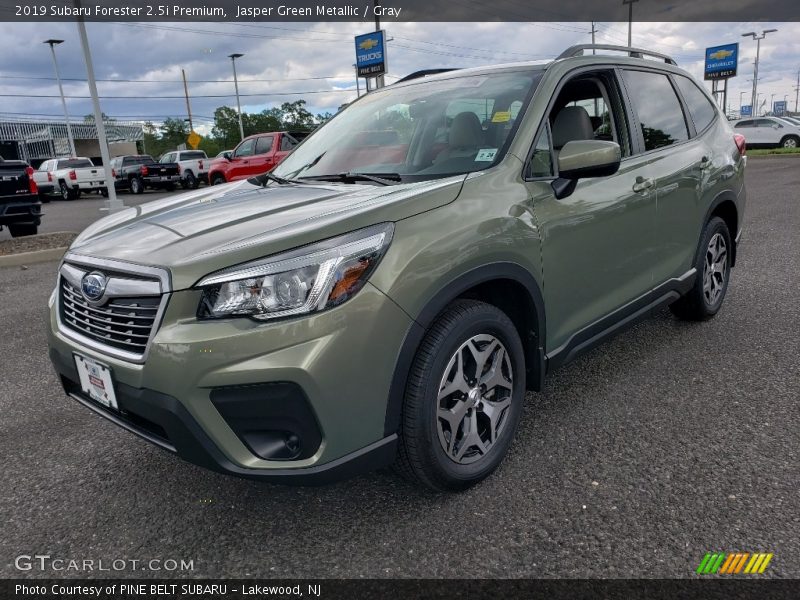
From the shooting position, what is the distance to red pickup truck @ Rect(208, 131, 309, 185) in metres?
17.9

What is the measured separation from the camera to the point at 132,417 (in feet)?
7.32

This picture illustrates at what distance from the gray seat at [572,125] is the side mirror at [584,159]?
34 centimetres

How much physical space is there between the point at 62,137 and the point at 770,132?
241 feet

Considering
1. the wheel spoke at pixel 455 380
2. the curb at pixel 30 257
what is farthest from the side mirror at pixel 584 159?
the curb at pixel 30 257

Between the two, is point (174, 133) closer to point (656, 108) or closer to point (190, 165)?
point (190, 165)

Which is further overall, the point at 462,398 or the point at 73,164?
the point at 73,164

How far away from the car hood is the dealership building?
6609cm

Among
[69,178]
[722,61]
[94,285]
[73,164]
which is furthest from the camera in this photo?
[722,61]

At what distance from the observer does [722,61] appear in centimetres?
4222

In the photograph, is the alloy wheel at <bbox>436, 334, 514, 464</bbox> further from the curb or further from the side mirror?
the curb

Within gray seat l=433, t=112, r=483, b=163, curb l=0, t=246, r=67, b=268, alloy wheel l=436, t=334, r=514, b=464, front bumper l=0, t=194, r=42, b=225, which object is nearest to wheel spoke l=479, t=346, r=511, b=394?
alloy wheel l=436, t=334, r=514, b=464

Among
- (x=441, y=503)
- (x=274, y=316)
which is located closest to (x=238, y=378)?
(x=274, y=316)

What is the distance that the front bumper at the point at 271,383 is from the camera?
6.29 feet

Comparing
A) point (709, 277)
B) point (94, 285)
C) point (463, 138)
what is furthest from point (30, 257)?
point (709, 277)
